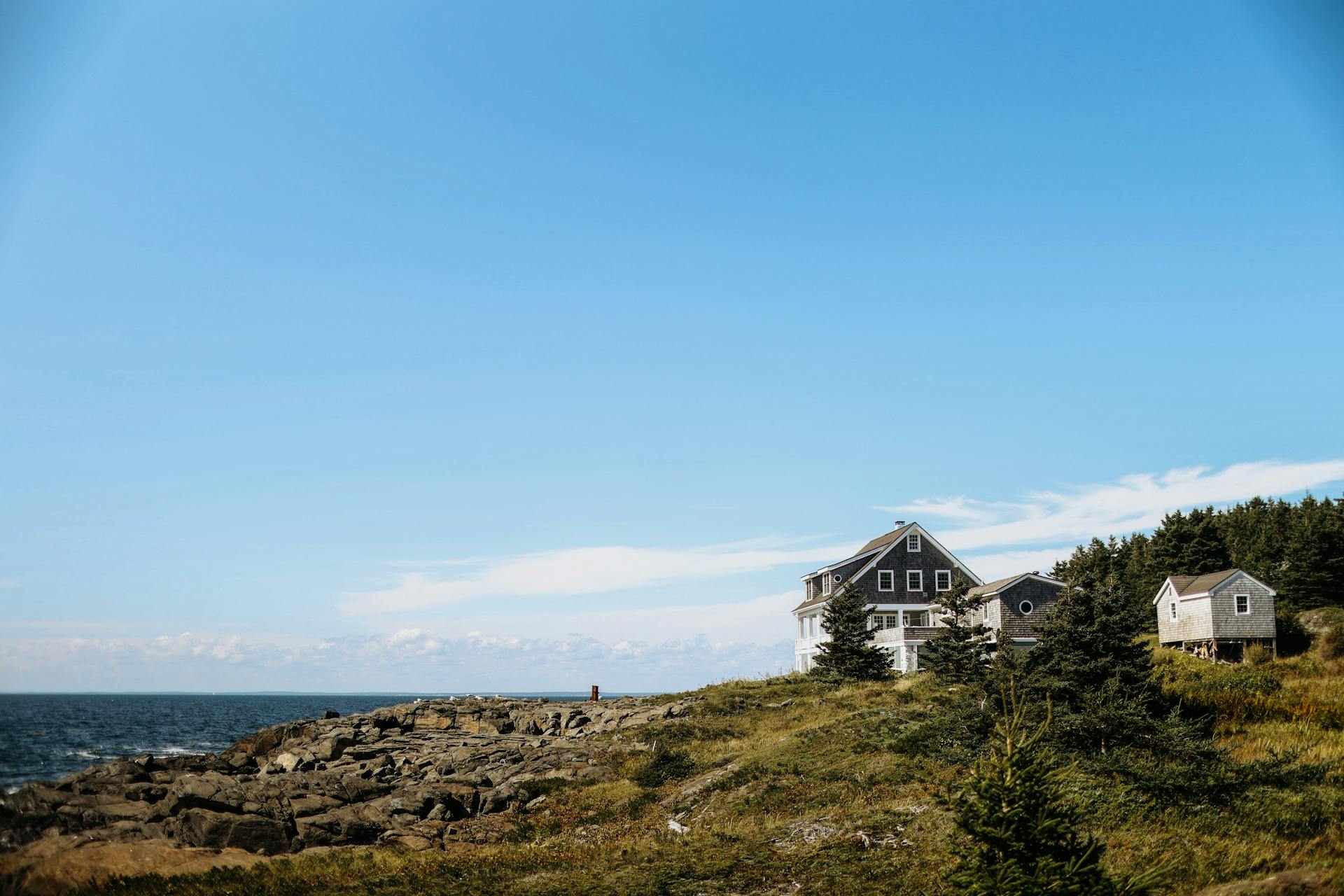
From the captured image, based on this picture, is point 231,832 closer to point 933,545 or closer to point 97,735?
point 933,545

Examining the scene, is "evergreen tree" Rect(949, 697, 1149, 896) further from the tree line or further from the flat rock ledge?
the tree line

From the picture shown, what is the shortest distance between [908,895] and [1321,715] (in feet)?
72.2

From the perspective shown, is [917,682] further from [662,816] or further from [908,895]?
[908,895]

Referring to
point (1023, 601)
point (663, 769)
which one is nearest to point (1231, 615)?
point (1023, 601)

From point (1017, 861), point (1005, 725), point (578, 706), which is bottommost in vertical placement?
point (578, 706)

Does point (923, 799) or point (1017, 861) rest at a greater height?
point (1017, 861)

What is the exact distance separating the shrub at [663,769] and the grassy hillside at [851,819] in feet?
0.35

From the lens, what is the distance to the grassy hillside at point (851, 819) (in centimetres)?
1831

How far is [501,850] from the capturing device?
23906 mm

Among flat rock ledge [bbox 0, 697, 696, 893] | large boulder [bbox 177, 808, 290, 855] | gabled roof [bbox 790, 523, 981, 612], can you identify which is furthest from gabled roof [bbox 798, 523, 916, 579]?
large boulder [bbox 177, 808, 290, 855]

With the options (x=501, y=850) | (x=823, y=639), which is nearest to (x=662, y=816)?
(x=501, y=850)

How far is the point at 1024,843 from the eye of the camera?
1263 cm

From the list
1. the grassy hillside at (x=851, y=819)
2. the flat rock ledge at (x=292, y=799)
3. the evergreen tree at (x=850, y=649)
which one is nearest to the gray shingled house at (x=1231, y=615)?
the grassy hillside at (x=851, y=819)

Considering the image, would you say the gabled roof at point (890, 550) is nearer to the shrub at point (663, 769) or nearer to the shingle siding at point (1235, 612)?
the shingle siding at point (1235, 612)
